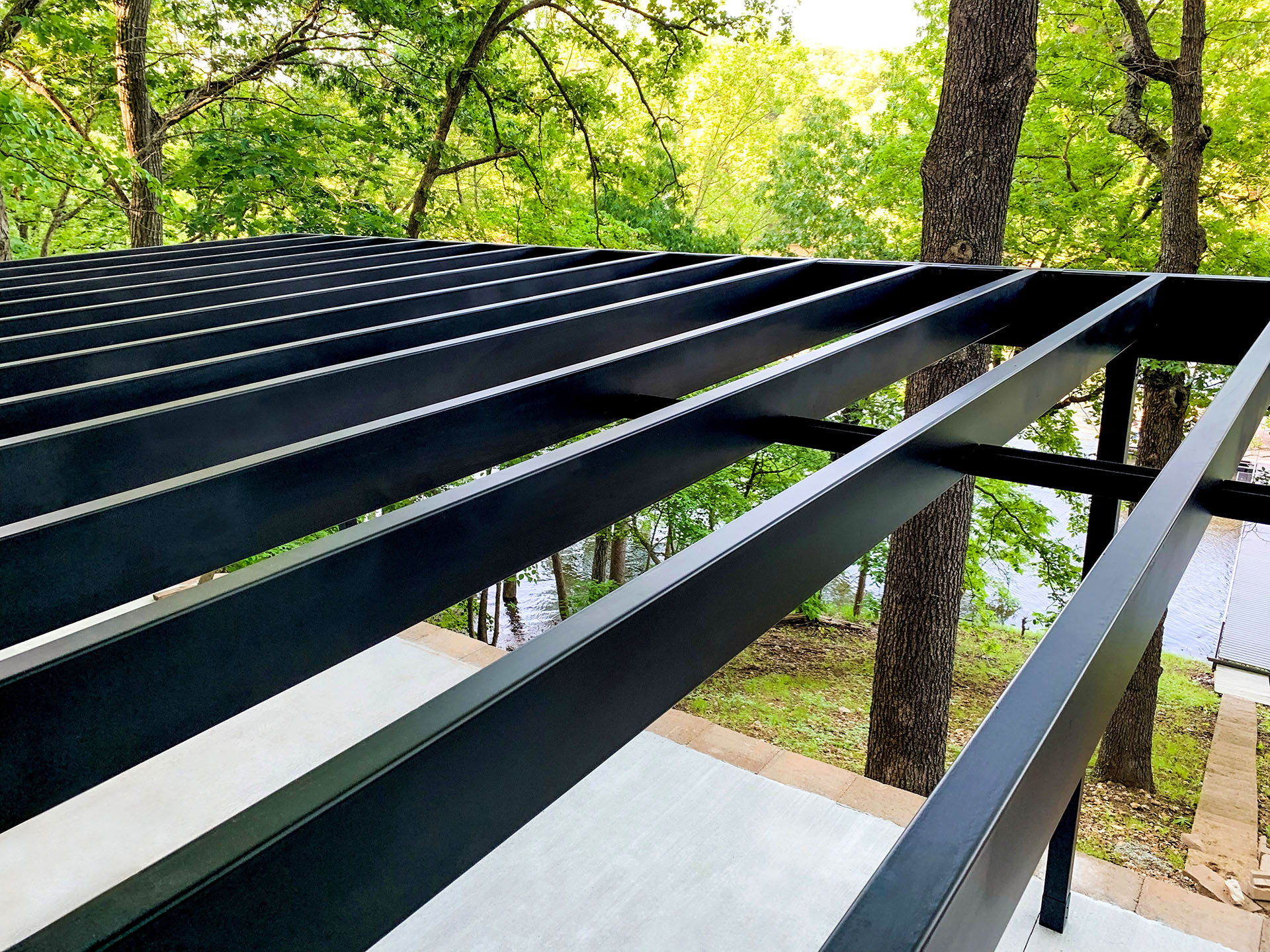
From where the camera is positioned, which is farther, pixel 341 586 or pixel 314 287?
pixel 314 287

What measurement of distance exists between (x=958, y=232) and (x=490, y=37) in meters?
6.56

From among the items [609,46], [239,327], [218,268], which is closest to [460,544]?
[239,327]

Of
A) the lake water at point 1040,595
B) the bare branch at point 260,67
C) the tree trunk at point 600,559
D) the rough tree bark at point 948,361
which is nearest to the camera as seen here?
the rough tree bark at point 948,361

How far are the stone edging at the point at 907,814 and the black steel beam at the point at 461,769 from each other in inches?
62.7

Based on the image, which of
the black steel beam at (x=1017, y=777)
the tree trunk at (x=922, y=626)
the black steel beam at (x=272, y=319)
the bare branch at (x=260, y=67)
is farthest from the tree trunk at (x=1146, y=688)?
the bare branch at (x=260, y=67)

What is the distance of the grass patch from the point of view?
27.6ft

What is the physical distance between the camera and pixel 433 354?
1.62 m

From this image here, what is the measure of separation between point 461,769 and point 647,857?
2.49m

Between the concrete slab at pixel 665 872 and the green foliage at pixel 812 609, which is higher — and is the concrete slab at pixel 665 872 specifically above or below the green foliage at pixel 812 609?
above

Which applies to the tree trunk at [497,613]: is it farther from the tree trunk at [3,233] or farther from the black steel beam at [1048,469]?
the black steel beam at [1048,469]

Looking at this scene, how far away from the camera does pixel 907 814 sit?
311 centimetres

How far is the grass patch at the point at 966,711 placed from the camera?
8406 mm

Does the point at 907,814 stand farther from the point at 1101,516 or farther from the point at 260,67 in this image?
the point at 260,67

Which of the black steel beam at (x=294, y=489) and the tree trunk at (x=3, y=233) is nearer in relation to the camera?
the black steel beam at (x=294, y=489)
